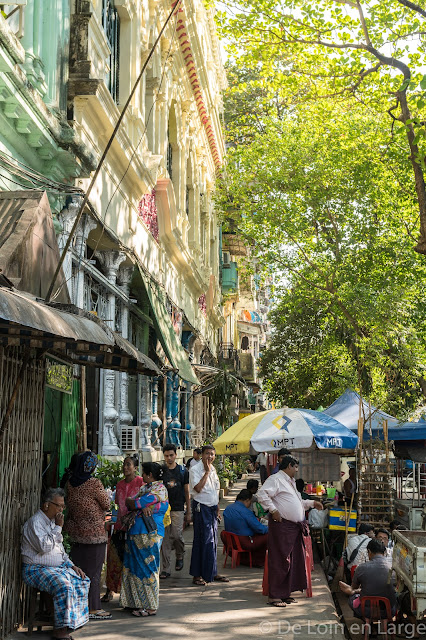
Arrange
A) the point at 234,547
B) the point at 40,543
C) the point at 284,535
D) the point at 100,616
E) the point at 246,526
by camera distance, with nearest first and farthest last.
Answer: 1. the point at 40,543
2. the point at 100,616
3. the point at 284,535
4. the point at 246,526
5. the point at 234,547

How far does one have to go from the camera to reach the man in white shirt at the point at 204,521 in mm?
9320

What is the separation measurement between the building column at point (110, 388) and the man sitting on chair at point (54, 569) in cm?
532

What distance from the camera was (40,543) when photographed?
6.43m

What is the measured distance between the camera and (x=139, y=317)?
619 inches

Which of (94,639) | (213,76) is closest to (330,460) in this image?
(94,639)

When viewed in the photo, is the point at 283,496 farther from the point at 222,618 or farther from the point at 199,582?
the point at 199,582

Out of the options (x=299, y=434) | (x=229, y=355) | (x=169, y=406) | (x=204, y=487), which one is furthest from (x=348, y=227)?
(x=229, y=355)

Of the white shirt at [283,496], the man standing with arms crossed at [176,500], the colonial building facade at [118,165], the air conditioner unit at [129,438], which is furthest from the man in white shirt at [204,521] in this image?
the air conditioner unit at [129,438]

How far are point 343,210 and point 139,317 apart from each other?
31.7 feet

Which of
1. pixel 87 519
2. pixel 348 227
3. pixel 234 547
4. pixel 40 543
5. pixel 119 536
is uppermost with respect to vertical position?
pixel 348 227

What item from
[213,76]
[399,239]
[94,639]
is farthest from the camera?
[213,76]

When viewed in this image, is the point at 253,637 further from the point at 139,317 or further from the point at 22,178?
the point at 139,317

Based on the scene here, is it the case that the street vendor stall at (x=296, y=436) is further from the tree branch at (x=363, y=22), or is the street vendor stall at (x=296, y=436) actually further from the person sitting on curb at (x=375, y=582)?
the tree branch at (x=363, y=22)

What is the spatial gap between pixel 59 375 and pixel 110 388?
4.20 metres
